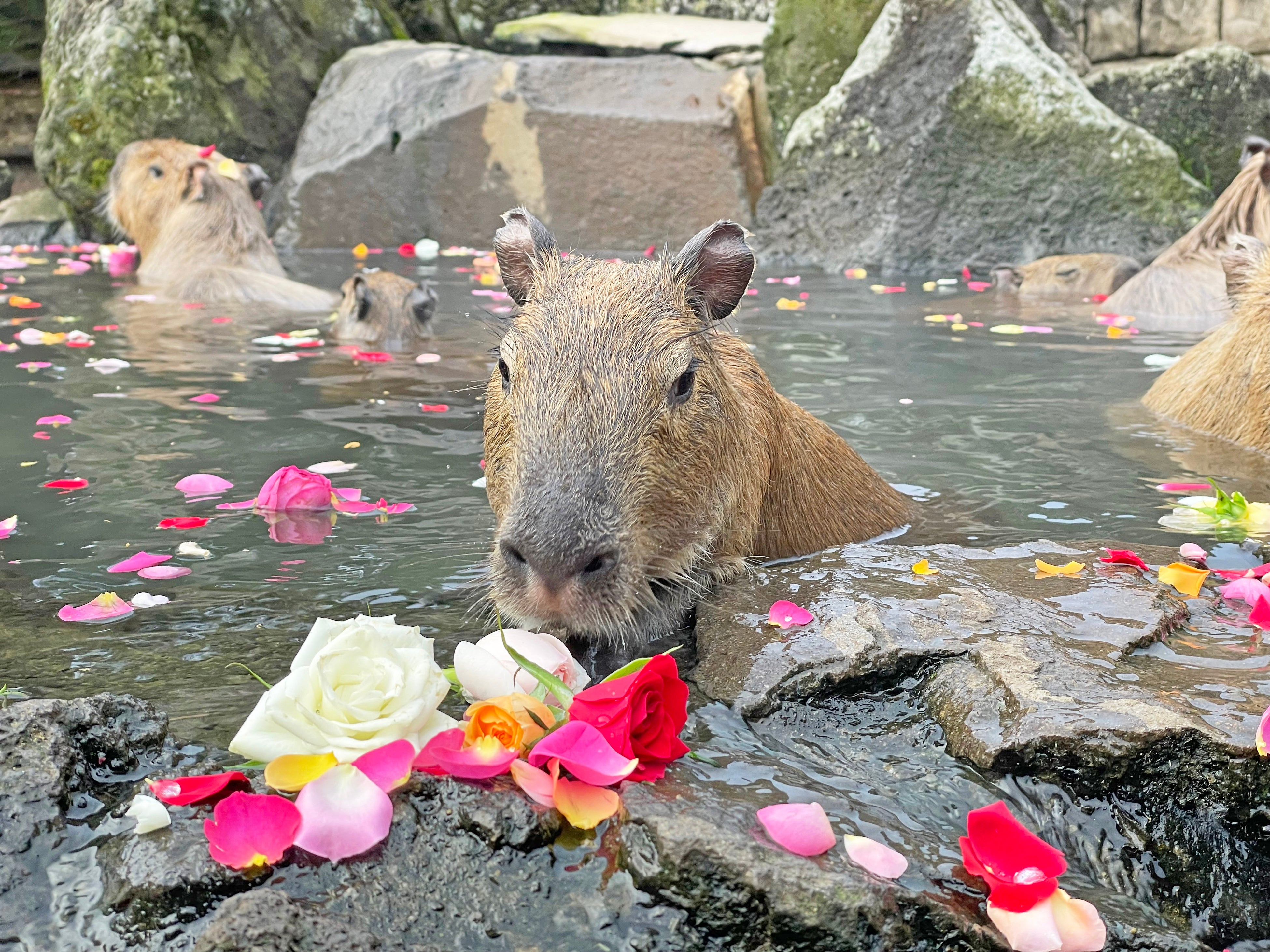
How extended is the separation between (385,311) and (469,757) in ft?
21.3

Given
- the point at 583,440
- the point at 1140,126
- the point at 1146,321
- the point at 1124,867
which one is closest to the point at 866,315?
the point at 1146,321

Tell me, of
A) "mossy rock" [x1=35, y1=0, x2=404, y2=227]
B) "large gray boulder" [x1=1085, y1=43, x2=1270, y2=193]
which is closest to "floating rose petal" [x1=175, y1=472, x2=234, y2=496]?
"mossy rock" [x1=35, y1=0, x2=404, y2=227]

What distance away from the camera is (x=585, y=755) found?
218cm

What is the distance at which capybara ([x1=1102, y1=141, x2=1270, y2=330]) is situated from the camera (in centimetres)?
790

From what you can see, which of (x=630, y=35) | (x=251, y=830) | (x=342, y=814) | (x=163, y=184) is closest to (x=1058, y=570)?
(x=342, y=814)

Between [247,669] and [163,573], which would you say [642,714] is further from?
[163,573]

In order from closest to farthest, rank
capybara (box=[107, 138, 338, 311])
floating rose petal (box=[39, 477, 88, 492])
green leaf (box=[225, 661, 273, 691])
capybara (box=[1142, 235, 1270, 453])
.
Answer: green leaf (box=[225, 661, 273, 691]) → floating rose petal (box=[39, 477, 88, 492]) → capybara (box=[1142, 235, 1270, 453]) → capybara (box=[107, 138, 338, 311])

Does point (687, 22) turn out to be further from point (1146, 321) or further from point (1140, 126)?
point (1146, 321)

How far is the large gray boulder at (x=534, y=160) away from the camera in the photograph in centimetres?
1266

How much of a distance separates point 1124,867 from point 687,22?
14310 mm

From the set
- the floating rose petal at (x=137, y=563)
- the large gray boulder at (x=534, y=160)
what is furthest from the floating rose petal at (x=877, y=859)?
the large gray boulder at (x=534, y=160)

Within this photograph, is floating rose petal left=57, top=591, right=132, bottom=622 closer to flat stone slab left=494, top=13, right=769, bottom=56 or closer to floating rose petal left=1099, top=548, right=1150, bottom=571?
floating rose petal left=1099, top=548, right=1150, bottom=571

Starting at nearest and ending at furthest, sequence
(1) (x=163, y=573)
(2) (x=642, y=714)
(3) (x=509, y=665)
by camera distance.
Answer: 1. (2) (x=642, y=714)
2. (3) (x=509, y=665)
3. (1) (x=163, y=573)

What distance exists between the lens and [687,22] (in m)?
15.2
